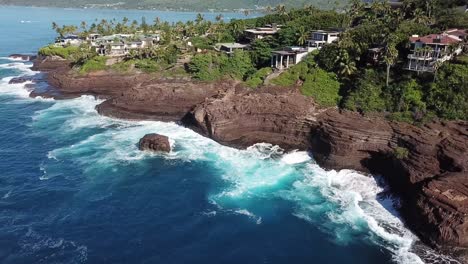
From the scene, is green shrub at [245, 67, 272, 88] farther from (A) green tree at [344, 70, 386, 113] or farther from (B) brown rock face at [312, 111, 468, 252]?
(A) green tree at [344, 70, 386, 113]

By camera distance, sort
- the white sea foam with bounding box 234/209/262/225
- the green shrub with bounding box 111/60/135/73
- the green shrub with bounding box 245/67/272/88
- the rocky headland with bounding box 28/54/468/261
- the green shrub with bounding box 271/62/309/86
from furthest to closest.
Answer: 1. the green shrub with bounding box 111/60/135/73
2. the green shrub with bounding box 245/67/272/88
3. the green shrub with bounding box 271/62/309/86
4. the white sea foam with bounding box 234/209/262/225
5. the rocky headland with bounding box 28/54/468/261

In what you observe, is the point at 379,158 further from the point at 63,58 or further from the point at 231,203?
the point at 63,58

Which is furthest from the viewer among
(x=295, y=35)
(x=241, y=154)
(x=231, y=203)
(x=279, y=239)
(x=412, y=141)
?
(x=295, y=35)

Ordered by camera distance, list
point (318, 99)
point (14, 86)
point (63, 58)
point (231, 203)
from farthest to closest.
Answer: point (63, 58), point (14, 86), point (318, 99), point (231, 203)

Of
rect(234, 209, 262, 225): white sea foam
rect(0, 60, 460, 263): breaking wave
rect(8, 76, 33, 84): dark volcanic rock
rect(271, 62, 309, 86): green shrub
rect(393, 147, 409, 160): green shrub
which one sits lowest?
rect(234, 209, 262, 225): white sea foam

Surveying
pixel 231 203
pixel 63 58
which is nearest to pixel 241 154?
pixel 231 203

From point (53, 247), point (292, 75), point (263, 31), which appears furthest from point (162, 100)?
point (53, 247)

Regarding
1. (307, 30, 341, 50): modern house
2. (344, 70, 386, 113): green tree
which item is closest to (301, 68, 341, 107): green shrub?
(344, 70, 386, 113): green tree

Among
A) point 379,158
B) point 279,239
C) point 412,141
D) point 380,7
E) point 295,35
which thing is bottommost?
point 279,239
